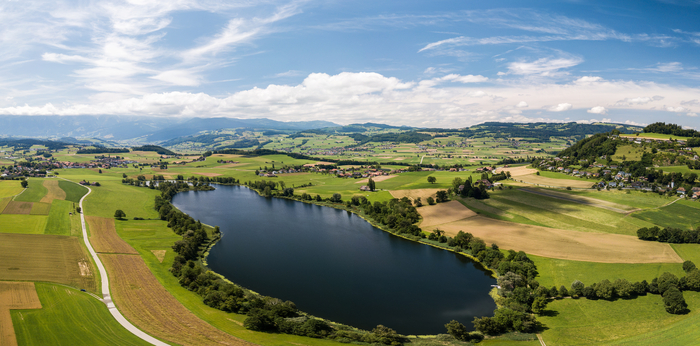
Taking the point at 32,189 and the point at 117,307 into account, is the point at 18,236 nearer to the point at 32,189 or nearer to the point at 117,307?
the point at 117,307

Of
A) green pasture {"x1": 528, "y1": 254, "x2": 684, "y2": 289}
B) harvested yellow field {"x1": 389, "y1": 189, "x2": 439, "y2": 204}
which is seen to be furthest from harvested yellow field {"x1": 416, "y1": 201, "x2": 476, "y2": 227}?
green pasture {"x1": 528, "y1": 254, "x2": 684, "y2": 289}

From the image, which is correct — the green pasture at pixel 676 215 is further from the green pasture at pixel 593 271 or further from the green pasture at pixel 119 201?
the green pasture at pixel 119 201

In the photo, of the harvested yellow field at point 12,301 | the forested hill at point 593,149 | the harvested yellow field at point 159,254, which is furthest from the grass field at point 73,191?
the forested hill at point 593,149

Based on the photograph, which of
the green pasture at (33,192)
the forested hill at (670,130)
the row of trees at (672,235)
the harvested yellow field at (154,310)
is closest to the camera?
the harvested yellow field at (154,310)

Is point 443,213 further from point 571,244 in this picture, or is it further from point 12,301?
point 12,301

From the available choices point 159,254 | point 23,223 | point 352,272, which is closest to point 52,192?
point 23,223

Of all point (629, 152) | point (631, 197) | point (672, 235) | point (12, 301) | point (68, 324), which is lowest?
point (68, 324)

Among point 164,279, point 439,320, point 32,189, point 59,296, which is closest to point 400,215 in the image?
point 439,320
